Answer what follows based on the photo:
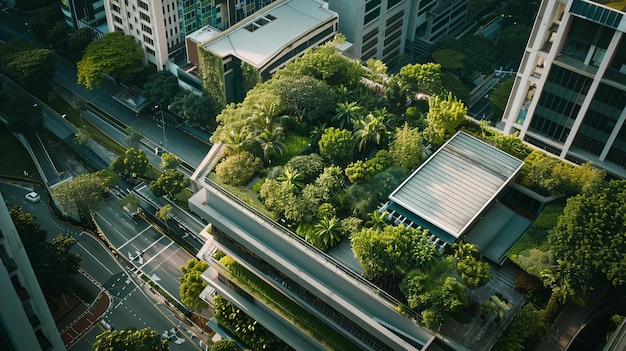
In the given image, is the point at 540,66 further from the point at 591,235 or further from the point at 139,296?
the point at 139,296

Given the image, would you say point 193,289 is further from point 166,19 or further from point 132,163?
point 166,19

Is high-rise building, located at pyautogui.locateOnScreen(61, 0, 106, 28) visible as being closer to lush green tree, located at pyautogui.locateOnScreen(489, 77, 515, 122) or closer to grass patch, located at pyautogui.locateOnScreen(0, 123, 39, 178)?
grass patch, located at pyautogui.locateOnScreen(0, 123, 39, 178)

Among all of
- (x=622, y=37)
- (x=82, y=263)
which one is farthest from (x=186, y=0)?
(x=622, y=37)

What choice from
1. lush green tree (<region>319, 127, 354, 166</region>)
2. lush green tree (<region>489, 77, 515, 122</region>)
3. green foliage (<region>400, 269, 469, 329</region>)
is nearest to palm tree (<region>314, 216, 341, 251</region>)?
green foliage (<region>400, 269, 469, 329</region>)

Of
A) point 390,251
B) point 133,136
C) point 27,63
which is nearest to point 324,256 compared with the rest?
point 390,251

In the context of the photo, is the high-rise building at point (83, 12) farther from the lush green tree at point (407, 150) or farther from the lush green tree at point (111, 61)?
the lush green tree at point (407, 150)

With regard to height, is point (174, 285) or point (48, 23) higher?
point (48, 23)
